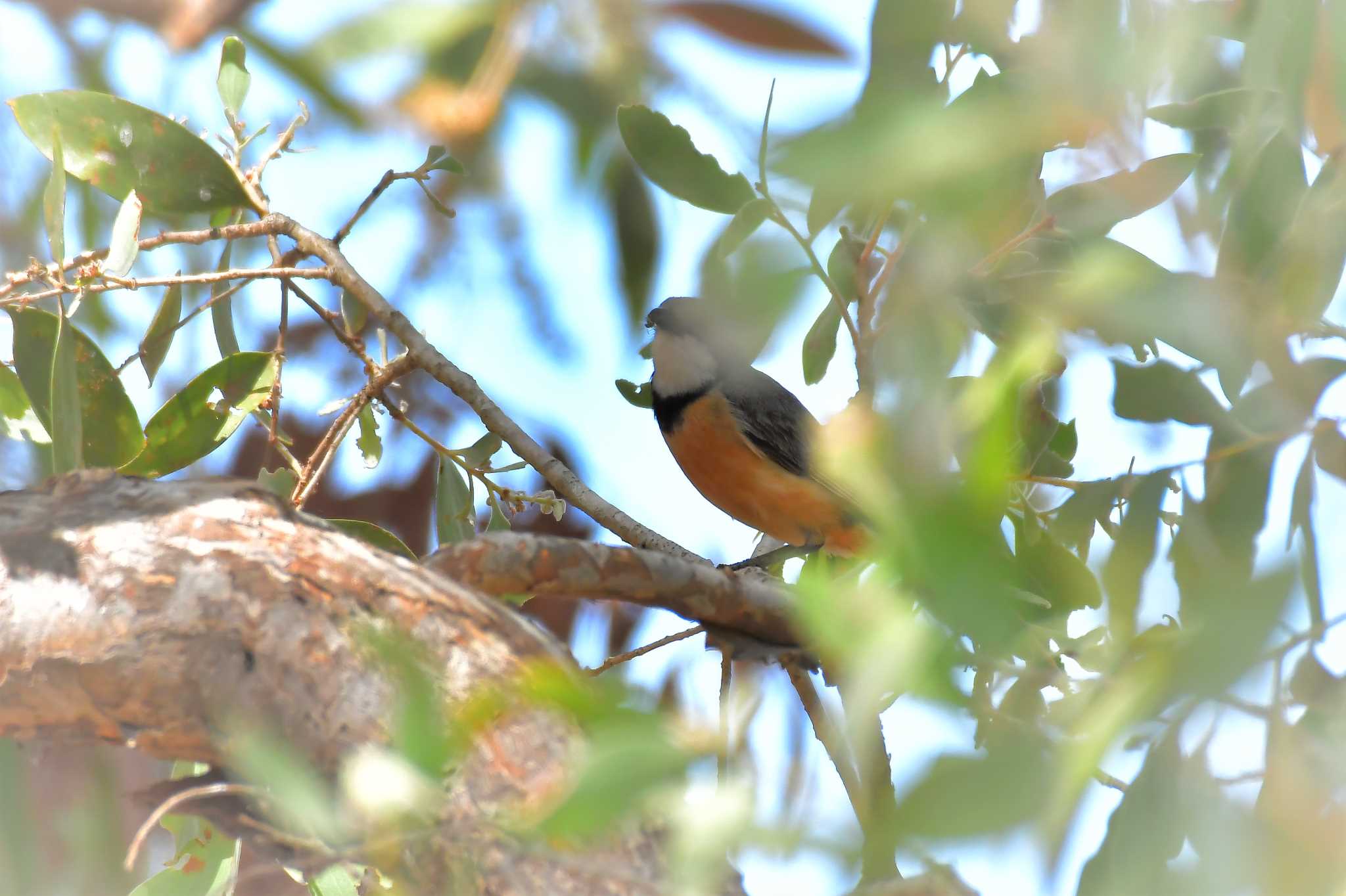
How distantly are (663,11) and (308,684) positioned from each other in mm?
1071

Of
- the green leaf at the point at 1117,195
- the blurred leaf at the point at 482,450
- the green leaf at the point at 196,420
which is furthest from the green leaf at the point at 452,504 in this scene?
the green leaf at the point at 1117,195

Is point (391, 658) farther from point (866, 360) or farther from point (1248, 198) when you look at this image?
point (1248, 198)

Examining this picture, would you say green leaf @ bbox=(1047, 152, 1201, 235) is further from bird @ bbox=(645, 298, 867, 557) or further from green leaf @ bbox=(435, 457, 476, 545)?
bird @ bbox=(645, 298, 867, 557)

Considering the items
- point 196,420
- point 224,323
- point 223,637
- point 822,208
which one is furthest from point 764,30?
point 224,323

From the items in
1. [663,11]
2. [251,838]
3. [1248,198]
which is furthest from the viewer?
[251,838]

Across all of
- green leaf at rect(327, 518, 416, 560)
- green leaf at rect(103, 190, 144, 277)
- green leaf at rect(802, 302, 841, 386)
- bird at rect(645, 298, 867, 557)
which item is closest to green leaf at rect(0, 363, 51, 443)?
green leaf at rect(103, 190, 144, 277)

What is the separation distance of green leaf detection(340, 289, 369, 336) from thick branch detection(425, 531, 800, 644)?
1222 mm

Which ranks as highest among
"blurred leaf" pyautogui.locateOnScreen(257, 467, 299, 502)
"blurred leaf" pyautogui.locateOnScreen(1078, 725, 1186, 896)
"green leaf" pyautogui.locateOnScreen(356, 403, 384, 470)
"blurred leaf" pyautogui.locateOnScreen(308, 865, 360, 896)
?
"green leaf" pyautogui.locateOnScreen(356, 403, 384, 470)

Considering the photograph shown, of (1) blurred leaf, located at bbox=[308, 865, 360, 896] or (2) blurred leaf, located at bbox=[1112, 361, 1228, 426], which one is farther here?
(1) blurred leaf, located at bbox=[308, 865, 360, 896]

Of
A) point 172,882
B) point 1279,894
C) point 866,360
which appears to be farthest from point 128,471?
point 1279,894

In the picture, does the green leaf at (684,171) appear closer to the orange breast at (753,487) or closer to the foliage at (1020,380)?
the foliage at (1020,380)

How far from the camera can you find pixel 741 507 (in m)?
4.07

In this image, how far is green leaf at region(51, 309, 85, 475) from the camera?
2.02m

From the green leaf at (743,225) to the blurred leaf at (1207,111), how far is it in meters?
0.54
